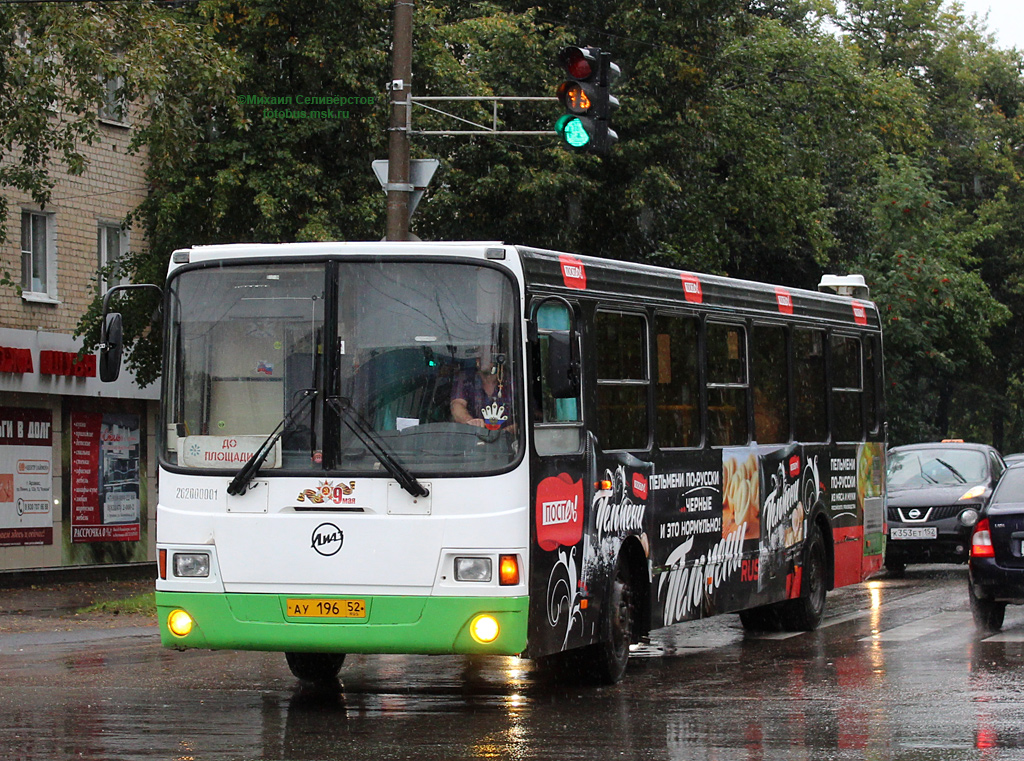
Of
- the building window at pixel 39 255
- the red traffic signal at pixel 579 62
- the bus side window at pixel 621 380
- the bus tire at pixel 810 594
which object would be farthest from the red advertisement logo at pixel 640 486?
the building window at pixel 39 255

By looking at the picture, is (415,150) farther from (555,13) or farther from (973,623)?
(973,623)

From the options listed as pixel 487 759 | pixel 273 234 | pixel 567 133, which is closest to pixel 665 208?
pixel 273 234

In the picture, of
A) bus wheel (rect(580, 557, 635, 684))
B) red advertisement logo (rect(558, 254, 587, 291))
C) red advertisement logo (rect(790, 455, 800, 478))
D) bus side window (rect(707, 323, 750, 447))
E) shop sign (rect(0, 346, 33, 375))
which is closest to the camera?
red advertisement logo (rect(558, 254, 587, 291))

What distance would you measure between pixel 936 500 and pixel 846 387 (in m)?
7.09

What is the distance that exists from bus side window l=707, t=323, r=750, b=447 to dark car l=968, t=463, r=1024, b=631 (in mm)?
2590

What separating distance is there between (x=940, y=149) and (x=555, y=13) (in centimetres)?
2323

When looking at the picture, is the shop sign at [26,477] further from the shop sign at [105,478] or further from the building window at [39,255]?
the building window at [39,255]

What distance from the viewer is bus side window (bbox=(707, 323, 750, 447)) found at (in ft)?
44.1

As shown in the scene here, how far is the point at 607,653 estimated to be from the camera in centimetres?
1169

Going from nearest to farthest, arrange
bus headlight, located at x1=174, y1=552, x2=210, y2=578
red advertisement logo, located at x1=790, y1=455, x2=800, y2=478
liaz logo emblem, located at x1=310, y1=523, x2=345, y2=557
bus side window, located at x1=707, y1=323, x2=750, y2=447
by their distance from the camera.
A: liaz logo emblem, located at x1=310, y1=523, x2=345, y2=557, bus headlight, located at x1=174, y1=552, x2=210, y2=578, bus side window, located at x1=707, y1=323, x2=750, y2=447, red advertisement logo, located at x1=790, y1=455, x2=800, y2=478

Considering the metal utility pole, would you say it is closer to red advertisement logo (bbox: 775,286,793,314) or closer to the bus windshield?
red advertisement logo (bbox: 775,286,793,314)

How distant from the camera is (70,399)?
26.5 meters

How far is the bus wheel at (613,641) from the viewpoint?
1162cm

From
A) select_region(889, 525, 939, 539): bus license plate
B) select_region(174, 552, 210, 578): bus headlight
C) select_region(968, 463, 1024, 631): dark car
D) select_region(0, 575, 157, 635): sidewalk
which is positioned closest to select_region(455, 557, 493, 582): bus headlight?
select_region(174, 552, 210, 578): bus headlight
